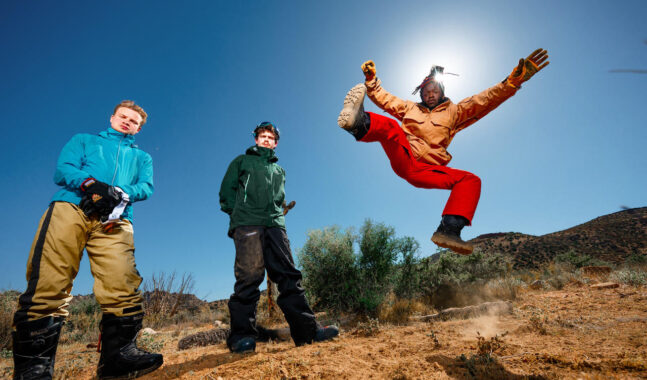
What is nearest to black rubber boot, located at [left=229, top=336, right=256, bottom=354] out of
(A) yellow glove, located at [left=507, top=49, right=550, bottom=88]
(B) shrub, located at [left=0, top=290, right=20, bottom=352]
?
(A) yellow glove, located at [left=507, top=49, right=550, bottom=88]

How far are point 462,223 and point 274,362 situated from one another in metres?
1.75

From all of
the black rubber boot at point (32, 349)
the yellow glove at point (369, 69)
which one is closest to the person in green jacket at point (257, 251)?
the black rubber boot at point (32, 349)

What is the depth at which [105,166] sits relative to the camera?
2.70 meters

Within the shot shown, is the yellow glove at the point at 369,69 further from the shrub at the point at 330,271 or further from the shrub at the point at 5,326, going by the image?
the shrub at the point at 5,326

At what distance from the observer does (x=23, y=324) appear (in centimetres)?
211

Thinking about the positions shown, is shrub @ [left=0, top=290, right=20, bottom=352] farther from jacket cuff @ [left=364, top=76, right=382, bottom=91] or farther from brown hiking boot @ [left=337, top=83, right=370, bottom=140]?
jacket cuff @ [left=364, top=76, right=382, bottom=91]

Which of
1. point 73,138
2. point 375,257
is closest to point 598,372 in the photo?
point 73,138

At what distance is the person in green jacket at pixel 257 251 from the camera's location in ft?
9.88

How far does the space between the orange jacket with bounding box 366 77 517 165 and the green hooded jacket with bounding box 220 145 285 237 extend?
156 cm

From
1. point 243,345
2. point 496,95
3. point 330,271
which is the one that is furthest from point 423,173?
point 330,271

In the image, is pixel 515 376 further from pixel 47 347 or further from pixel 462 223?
pixel 47 347

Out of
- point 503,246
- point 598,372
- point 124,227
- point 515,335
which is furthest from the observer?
point 503,246

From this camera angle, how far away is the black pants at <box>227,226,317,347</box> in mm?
3006

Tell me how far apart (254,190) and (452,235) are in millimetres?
2183
